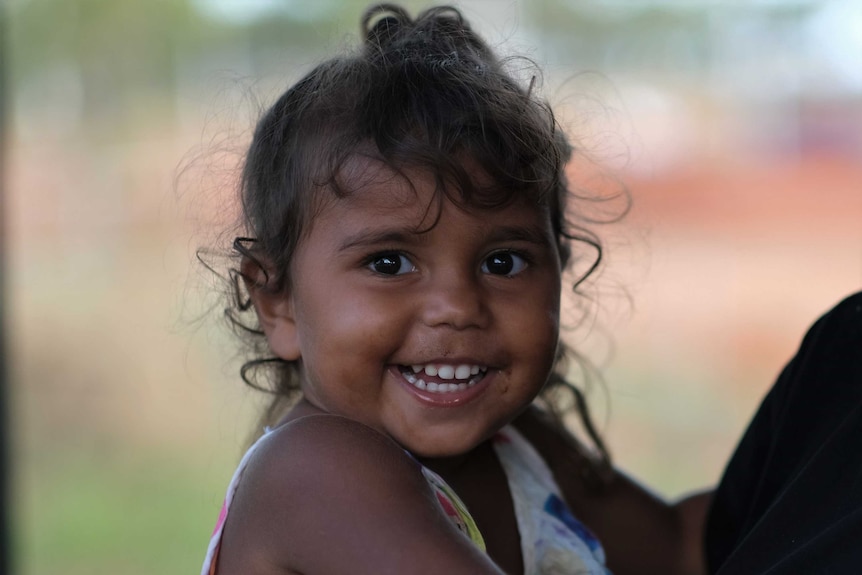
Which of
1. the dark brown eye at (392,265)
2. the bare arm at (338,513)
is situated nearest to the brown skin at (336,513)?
the bare arm at (338,513)

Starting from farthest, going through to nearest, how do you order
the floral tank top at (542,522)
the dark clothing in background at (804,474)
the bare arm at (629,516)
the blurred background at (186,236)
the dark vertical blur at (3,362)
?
the blurred background at (186,236)
the dark vertical blur at (3,362)
the bare arm at (629,516)
the floral tank top at (542,522)
the dark clothing in background at (804,474)

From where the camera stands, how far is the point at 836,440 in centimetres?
124

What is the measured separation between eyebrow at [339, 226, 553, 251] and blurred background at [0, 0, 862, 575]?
3.19m

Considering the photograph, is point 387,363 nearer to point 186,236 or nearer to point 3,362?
point 3,362

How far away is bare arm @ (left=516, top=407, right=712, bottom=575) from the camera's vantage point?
1828mm

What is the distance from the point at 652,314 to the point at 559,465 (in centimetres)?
589

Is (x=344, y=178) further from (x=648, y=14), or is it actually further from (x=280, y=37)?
(x=648, y=14)

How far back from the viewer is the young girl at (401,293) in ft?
4.16

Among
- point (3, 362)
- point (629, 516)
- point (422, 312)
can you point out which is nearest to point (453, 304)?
point (422, 312)

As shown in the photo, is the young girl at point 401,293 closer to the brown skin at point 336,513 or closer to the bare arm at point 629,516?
the brown skin at point 336,513

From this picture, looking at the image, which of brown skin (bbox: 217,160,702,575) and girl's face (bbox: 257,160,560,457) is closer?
brown skin (bbox: 217,160,702,575)

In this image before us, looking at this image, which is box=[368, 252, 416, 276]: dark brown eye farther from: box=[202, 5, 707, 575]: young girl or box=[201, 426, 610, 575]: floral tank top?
box=[201, 426, 610, 575]: floral tank top

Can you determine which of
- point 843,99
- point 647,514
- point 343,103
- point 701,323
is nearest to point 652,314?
point 701,323

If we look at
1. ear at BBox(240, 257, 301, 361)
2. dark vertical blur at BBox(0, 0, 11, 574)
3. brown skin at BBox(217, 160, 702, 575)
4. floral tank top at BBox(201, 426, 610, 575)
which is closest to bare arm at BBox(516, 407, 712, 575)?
floral tank top at BBox(201, 426, 610, 575)
